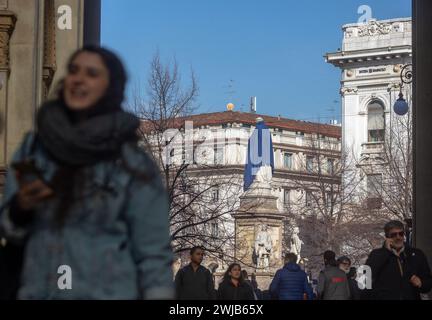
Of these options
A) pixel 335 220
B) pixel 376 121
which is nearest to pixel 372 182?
pixel 335 220

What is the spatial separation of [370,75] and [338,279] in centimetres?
8682

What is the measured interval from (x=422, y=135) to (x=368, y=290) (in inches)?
328

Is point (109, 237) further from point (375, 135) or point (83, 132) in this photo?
point (375, 135)

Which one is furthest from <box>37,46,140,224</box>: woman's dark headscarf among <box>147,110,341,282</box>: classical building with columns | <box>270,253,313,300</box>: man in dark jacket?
<box>147,110,341,282</box>: classical building with columns

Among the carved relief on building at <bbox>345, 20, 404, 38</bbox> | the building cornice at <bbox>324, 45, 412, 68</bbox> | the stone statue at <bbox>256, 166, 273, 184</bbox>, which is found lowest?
the stone statue at <bbox>256, 166, 273, 184</bbox>

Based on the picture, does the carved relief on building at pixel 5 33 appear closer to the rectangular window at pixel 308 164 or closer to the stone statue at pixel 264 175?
the stone statue at pixel 264 175

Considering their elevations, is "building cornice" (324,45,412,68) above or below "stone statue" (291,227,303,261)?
above

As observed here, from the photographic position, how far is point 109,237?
12.9 ft

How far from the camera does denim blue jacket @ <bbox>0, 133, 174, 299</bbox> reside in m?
3.91

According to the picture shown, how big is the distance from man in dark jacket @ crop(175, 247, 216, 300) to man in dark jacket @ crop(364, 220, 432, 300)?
545 centimetres

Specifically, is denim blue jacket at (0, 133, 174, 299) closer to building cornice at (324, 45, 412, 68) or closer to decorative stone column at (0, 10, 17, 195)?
decorative stone column at (0, 10, 17, 195)
